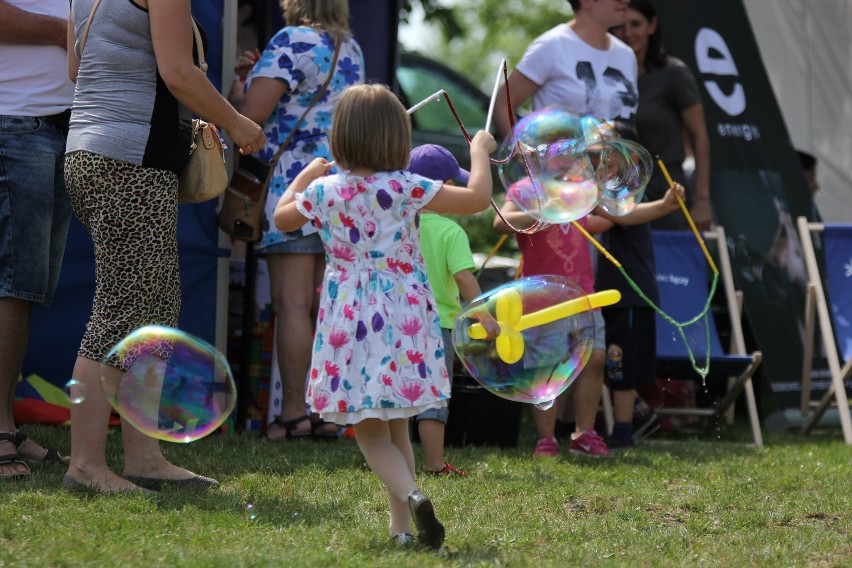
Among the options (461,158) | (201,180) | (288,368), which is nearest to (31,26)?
(201,180)

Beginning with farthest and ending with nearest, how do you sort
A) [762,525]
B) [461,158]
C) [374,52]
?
[461,158], [374,52], [762,525]

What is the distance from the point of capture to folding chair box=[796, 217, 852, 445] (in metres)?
7.15

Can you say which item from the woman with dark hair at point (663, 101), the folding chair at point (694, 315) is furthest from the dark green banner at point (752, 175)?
the woman with dark hair at point (663, 101)

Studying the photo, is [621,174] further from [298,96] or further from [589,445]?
[298,96]

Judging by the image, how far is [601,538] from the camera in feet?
13.0

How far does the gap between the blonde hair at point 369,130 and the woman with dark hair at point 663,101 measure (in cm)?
369

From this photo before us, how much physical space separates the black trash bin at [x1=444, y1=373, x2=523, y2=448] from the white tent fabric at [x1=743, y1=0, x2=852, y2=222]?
3851 mm

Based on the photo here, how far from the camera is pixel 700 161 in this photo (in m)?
7.46

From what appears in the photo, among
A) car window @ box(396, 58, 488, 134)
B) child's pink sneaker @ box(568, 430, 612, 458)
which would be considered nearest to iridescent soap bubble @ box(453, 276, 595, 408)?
child's pink sneaker @ box(568, 430, 612, 458)

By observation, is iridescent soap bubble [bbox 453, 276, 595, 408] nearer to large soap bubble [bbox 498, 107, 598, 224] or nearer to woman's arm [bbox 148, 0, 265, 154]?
large soap bubble [bbox 498, 107, 598, 224]

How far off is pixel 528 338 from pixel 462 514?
645 mm

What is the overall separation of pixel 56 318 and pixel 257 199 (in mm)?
1195

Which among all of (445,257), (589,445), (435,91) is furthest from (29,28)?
(435,91)

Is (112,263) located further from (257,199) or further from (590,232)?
(590,232)
